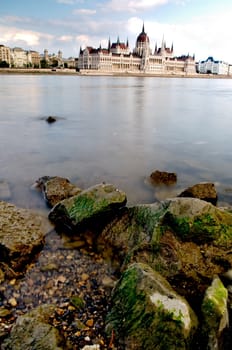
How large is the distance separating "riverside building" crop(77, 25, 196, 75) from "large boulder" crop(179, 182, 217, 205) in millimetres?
137658

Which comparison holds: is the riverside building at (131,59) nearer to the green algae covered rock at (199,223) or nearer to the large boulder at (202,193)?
the large boulder at (202,193)

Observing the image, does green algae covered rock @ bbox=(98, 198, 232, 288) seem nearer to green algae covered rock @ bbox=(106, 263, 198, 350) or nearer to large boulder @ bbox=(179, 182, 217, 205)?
green algae covered rock @ bbox=(106, 263, 198, 350)

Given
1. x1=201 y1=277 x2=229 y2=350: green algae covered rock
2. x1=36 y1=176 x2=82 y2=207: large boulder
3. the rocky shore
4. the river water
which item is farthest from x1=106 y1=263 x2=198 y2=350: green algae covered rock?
the river water

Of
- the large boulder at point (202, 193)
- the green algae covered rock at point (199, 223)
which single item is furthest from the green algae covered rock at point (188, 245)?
the large boulder at point (202, 193)

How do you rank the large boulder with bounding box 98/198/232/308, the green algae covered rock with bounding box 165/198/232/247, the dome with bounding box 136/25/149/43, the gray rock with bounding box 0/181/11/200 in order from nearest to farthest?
the large boulder with bounding box 98/198/232/308 < the green algae covered rock with bounding box 165/198/232/247 < the gray rock with bounding box 0/181/11/200 < the dome with bounding box 136/25/149/43

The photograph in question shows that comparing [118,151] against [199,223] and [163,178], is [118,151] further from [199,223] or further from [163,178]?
[199,223]

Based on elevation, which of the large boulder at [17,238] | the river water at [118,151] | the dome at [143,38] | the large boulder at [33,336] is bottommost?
the river water at [118,151]

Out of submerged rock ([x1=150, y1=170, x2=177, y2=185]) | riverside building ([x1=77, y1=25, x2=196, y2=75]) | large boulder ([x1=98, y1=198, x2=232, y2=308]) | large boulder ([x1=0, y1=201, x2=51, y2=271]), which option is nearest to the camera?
large boulder ([x1=98, y1=198, x2=232, y2=308])

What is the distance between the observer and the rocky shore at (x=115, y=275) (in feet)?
10.1

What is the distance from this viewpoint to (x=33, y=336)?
313 centimetres

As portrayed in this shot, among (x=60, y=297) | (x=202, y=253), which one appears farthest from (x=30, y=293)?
(x=202, y=253)

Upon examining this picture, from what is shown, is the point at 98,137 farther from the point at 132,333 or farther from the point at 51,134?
the point at 132,333

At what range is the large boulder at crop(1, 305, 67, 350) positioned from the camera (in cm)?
307

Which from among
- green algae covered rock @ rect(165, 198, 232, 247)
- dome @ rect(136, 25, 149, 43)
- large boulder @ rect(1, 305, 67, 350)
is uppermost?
dome @ rect(136, 25, 149, 43)
